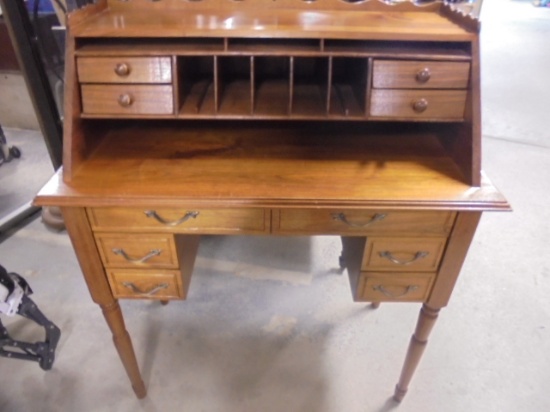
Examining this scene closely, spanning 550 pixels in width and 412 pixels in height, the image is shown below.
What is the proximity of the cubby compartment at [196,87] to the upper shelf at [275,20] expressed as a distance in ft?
0.28

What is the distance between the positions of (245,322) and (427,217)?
94 centimetres

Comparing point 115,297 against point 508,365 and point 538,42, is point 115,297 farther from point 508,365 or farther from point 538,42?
point 538,42

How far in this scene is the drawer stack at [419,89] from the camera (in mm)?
897

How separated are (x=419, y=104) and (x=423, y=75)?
6cm

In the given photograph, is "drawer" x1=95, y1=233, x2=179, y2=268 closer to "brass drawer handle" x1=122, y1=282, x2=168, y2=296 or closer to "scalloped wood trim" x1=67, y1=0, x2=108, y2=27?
"brass drawer handle" x1=122, y1=282, x2=168, y2=296

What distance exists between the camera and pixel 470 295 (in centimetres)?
176

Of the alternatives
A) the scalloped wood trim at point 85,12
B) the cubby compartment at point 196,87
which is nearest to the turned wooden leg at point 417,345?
the cubby compartment at point 196,87

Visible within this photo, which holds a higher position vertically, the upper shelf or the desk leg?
the upper shelf

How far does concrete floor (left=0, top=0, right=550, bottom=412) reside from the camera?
53.8 inches

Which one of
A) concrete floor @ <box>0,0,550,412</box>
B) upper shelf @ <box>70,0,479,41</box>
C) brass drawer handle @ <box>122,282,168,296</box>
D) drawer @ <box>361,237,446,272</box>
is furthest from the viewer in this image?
concrete floor @ <box>0,0,550,412</box>

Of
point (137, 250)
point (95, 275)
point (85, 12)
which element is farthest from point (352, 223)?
point (85, 12)

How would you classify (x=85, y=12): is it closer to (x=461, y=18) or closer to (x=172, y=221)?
(x=172, y=221)

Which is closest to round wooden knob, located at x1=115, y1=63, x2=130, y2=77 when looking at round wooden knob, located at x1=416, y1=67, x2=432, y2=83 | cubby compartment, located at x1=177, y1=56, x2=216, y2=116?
cubby compartment, located at x1=177, y1=56, x2=216, y2=116

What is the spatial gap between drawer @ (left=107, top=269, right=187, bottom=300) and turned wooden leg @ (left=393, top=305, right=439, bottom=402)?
0.65m
